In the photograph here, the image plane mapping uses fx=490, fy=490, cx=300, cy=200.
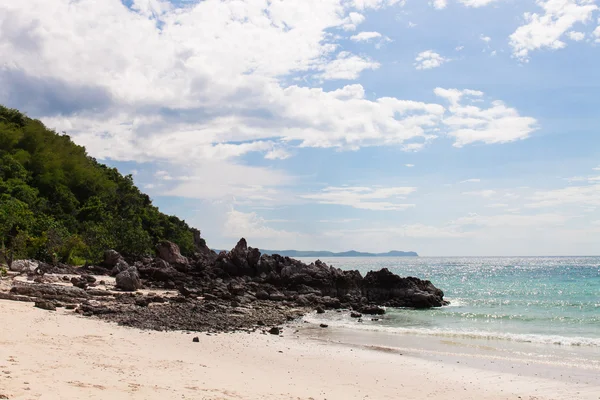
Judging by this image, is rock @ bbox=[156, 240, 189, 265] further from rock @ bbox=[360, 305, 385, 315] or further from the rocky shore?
rock @ bbox=[360, 305, 385, 315]

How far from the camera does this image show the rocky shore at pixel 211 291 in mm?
21438

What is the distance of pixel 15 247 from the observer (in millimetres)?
35906

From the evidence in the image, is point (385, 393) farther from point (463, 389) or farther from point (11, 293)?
point (11, 293)

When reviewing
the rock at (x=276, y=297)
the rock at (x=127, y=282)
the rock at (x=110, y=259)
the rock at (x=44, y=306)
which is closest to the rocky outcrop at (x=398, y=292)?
the rock at (x=276, y=297)

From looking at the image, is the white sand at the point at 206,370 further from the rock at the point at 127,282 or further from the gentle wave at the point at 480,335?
the rock at the point at 127,282

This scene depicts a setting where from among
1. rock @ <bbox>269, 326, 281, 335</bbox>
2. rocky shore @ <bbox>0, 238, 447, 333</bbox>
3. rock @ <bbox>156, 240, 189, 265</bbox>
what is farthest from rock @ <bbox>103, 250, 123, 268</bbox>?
rock @ <bbox>269, 326, 281, 335</bbox>

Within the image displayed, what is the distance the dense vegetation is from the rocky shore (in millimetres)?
3769

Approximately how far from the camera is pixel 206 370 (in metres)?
12.1

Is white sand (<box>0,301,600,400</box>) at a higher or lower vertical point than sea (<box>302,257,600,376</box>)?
higher

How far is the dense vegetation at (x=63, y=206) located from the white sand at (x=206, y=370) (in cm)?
2214

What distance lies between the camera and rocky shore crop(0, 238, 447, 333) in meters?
21.4

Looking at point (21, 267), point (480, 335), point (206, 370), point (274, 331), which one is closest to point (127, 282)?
point (21, 267)

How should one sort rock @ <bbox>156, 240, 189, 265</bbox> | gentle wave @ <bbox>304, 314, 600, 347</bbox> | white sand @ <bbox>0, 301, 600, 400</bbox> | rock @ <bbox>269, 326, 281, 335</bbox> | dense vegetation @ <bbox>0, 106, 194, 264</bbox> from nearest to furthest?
white sand @ <bbox>0, 301, 600, 400</bbox>, rock @ <bbox>269, 326, 281, 335</bbox>, gentle wave @ <bbox>304, 314, 600, 347</bbox>, dense vegetation @ <bbox>0, 106, 194, 264</bbox>, rock @ <bbox>156, 240, 189, 265</bbox>

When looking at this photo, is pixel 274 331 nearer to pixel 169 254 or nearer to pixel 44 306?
pixel 44 306
